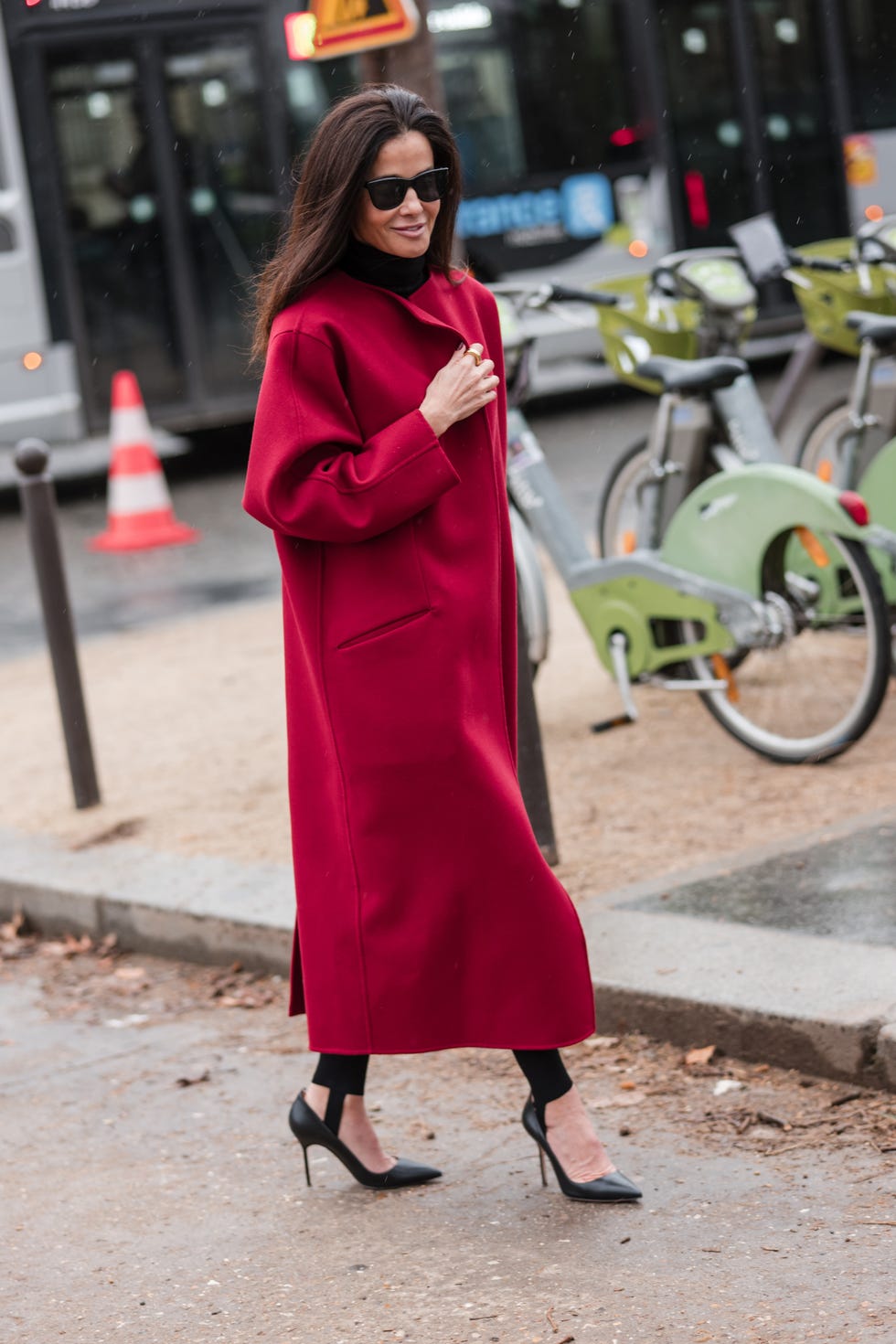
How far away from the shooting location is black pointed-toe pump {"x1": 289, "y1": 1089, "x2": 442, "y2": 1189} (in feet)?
11.8

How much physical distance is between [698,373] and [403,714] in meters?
2.85

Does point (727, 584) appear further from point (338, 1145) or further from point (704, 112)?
point (704, 112)

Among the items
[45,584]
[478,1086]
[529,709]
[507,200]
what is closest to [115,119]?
[507,200]

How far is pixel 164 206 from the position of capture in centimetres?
1404

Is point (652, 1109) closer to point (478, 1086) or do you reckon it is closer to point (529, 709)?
point (478, 1086)

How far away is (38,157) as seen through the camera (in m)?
13.6

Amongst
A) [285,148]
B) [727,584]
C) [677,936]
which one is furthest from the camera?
[285,148]

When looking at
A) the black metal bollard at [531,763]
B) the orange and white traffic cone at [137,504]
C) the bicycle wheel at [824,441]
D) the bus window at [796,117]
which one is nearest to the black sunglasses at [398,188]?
the black metal bollard at [531,763]

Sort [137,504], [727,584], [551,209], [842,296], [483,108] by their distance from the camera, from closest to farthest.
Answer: [727,584], [842,296], [137,504], [483,108], [551,209]

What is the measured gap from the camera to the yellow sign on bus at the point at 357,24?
5254 millimetres

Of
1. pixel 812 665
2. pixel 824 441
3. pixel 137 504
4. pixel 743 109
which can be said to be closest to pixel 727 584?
pixel 812 665

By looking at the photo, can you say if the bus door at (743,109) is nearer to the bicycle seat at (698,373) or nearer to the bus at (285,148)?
the bus at (285,148)

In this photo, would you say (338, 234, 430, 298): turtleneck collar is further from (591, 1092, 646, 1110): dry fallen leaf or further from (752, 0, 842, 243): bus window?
(752, 0, 842, 243): bus window

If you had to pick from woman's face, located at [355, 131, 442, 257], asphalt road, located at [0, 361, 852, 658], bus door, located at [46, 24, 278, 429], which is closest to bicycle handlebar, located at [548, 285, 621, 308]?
woman's face, located at [355, 131, 442, 257]
